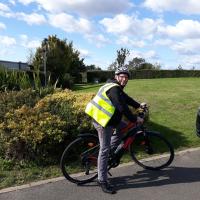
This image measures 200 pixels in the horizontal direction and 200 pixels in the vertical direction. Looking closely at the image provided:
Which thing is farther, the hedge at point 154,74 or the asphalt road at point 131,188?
the hedge at point 154,74

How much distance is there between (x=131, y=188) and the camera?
543 cm

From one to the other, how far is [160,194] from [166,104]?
315 inches

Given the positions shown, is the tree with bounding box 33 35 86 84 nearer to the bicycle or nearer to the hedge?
the hedge

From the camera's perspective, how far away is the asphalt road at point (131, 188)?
5117 millimetres

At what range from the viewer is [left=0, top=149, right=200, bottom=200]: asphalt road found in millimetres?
5117

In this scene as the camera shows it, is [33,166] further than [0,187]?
Yes

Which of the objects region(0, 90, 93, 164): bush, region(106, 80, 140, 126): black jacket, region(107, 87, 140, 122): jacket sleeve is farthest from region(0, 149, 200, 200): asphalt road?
region(107, 87, 140, 122): jacket sleeve

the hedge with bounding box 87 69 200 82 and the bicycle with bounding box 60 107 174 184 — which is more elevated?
the hedge with bounding box 87 69 200 82

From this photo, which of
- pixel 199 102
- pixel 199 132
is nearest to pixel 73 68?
pixel 199 102

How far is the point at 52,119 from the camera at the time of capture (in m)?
6.57

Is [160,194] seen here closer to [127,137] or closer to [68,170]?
[127,137]

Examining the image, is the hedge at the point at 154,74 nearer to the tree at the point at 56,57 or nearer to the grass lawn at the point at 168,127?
the tree at the point at 56,57

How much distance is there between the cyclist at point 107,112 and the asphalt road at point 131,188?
0.24 metres

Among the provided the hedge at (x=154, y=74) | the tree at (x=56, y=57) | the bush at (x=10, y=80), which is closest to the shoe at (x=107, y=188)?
the bush at (x=10, y=80)
